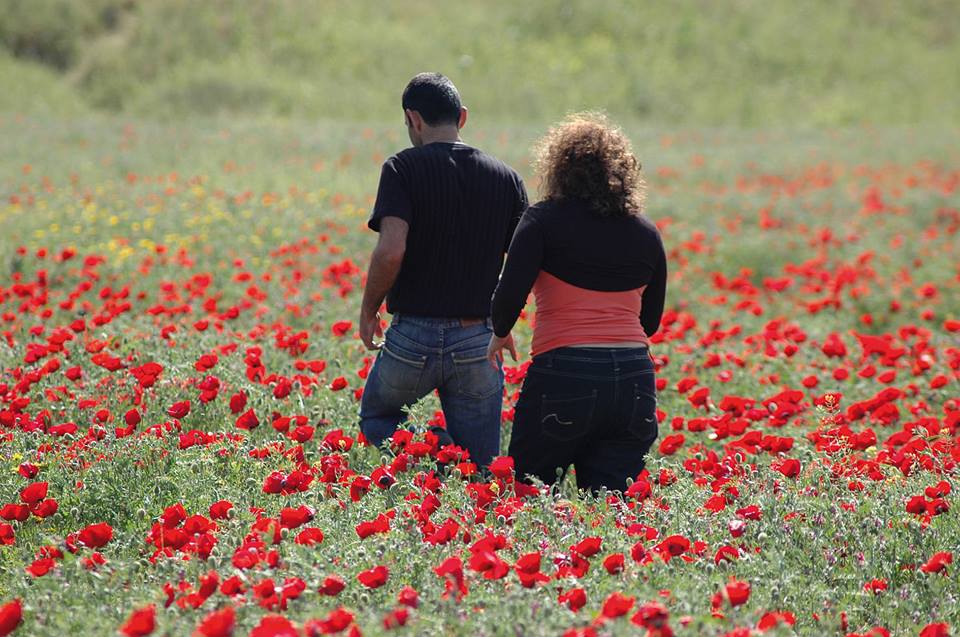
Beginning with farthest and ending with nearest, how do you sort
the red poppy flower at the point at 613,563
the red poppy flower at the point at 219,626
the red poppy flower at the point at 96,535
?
the red poppy flower at the point at 96,535, the red poppy flower at the point at 613,563, the red poppy flower at the point at 219,626

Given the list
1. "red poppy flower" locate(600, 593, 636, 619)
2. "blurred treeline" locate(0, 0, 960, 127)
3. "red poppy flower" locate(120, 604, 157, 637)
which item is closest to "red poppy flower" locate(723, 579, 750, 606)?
"red poppy flower" locate(600, 593, 636, 619)

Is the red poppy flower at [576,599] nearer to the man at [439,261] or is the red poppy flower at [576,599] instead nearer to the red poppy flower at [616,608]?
the red poppy flower at [616,608]

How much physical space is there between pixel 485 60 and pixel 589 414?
2820 cm

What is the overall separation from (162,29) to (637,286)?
99.0ft

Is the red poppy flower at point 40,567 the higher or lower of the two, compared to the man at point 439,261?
lower

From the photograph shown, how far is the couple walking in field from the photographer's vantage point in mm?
4012

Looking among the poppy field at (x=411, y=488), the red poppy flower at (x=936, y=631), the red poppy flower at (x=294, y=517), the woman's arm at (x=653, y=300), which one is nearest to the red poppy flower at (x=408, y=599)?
the poppy field at (x=411, y=488)

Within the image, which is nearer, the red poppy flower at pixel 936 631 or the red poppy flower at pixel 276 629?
the red poppy flower at pixel 276 629

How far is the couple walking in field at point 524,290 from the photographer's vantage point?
13.2 ft

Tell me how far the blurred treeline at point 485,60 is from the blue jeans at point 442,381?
21.7m

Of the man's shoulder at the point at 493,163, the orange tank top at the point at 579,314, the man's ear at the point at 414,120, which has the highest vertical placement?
the man's ear at the point at 414,120

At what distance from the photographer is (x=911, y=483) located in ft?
13.4

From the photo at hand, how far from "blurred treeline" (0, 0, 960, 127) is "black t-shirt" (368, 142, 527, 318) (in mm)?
21769

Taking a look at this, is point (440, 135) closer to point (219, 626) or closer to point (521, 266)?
point (521, 266)
